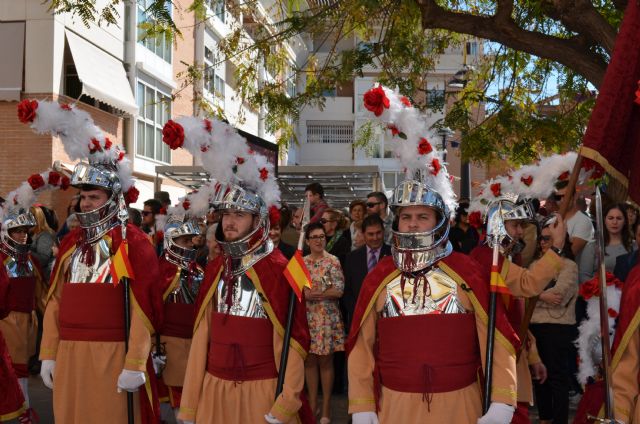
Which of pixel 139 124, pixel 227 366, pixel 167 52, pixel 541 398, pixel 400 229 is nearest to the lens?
pixel 400 229

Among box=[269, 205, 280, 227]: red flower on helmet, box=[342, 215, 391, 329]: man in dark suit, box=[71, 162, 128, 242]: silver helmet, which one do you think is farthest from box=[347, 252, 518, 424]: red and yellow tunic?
box=[342, 215, 391, 329]: man in dark suit

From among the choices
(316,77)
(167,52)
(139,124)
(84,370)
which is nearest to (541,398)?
(84,370)

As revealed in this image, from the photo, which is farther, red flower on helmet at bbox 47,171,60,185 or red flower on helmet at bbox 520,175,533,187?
red flower on helmet at bbox 47,171,60,185

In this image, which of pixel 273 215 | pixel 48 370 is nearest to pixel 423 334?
pixel 273 215

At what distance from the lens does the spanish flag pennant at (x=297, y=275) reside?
17.6ft

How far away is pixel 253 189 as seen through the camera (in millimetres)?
5996

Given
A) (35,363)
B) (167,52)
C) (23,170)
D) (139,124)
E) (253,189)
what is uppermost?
(167,52)

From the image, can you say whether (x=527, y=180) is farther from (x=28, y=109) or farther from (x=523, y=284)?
(x=28, y=109)

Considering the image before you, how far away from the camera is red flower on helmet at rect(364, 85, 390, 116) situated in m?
5.00

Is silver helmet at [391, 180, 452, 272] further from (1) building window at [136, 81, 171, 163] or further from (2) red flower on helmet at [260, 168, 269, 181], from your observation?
(1) building window at [136, 81, 171, 163]

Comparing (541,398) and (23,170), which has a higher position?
(23,170)

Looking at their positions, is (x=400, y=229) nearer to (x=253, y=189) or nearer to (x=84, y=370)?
(x=253, y=189)

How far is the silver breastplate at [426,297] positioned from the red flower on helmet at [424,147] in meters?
0.70

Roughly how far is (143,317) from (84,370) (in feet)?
1.85
